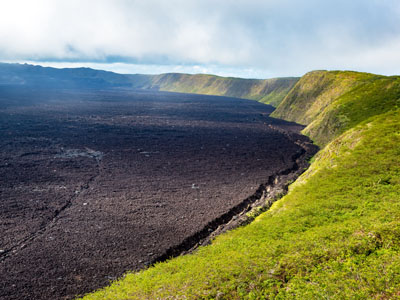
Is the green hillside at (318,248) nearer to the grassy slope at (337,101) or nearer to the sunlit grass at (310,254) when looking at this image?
the sunlit grass at (310,254)

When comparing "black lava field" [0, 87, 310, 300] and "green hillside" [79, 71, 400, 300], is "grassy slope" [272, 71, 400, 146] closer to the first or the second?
"black lava field" [0, 87, 310, 300]

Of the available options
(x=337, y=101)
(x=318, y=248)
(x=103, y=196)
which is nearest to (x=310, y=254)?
(x=318, y=248)

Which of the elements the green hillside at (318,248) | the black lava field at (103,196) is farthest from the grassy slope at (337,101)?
the green hillside at (318,248)

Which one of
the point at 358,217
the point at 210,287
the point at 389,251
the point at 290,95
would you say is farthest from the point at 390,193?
the point at 290,95

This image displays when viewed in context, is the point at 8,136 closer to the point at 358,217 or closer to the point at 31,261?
the point at 31,261

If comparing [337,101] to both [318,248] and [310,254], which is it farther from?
[310,254]

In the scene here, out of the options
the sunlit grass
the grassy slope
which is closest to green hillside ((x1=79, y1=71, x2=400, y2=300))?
the sunlit grass
